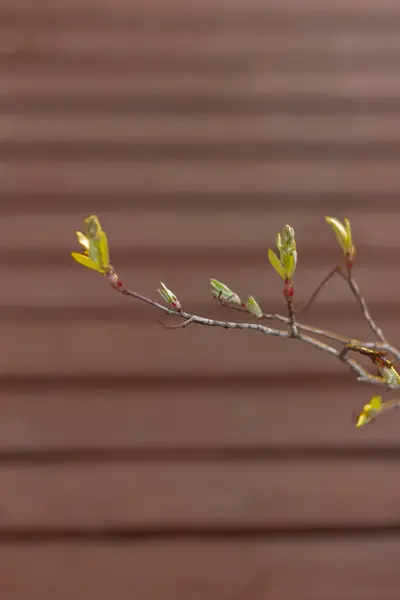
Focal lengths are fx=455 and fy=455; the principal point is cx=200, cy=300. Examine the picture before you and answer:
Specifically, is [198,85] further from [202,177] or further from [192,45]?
[202,177]

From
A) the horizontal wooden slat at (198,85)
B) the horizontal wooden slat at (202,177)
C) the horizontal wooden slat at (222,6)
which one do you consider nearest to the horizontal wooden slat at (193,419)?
the horizontal wooden slat at (202,177)

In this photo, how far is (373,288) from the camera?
82cm

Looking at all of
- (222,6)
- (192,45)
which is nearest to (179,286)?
(192,45)

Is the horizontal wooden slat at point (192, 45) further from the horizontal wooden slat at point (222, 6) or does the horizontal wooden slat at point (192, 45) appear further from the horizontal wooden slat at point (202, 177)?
the horizontal wooden slat at point (202, 177)

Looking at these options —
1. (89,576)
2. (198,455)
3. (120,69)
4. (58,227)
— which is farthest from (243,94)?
(89,576)

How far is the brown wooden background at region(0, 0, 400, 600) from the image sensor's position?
643 mm

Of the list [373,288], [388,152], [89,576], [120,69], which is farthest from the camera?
[120,69]

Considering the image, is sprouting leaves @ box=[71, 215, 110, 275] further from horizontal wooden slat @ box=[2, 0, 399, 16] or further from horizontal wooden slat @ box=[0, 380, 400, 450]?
horizontal wooden slat @ box=[2, 0, 399, 16]

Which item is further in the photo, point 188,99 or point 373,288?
point 188,99

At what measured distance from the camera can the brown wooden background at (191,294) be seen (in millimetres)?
643

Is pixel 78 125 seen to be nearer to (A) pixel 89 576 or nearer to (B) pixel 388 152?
(B) pixel 388 152

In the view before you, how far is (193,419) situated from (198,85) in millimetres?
752

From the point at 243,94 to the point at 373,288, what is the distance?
0.53 metres

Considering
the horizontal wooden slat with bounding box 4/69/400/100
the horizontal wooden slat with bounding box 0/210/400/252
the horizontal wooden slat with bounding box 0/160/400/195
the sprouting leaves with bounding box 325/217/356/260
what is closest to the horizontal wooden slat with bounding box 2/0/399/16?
the horizontal wooden slat with bounding box 4/69/400/100
